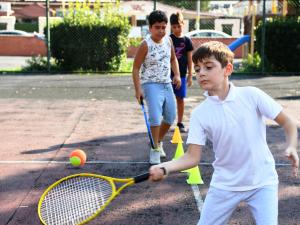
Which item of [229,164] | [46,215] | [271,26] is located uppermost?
[271,26]

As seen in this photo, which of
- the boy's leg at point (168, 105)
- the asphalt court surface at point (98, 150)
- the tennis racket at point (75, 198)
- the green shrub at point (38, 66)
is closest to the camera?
the tennis racket at point (75, 198)

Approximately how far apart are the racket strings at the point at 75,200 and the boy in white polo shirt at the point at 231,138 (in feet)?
2.27

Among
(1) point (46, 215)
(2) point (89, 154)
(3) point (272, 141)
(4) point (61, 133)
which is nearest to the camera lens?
(1) point (46, 215)

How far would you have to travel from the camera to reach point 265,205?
3.02m

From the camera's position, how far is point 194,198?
4934 mm

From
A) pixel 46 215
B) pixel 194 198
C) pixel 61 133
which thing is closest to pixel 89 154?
pixel 61 133

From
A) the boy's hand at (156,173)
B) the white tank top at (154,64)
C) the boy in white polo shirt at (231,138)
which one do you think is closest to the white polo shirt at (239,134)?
the boy in white polo shirt at (231,138)

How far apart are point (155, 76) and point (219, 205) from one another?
320cm

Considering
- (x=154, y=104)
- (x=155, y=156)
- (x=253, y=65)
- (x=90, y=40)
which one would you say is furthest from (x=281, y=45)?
(x=155, y=156)

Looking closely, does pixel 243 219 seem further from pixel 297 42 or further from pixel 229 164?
pixel 297 42

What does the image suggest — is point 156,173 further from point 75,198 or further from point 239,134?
point 75,198

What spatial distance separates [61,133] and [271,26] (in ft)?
32.7

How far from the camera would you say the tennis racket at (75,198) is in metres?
3.40

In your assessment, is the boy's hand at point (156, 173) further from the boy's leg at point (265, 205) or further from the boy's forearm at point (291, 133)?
the boy's forearm at point (291, 133)
